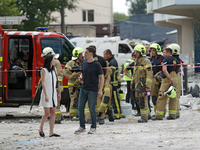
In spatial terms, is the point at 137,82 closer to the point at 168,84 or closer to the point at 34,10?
the point at 168,84

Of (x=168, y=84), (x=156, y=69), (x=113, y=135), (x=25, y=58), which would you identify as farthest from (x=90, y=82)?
(x=25, y=58)

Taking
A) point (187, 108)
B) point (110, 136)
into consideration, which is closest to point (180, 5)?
point (187, 108)

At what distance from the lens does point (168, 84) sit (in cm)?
1017

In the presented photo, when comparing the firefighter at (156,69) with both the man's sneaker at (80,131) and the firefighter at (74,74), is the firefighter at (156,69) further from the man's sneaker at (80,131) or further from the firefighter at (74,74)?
the man's sneaker at (80,131)

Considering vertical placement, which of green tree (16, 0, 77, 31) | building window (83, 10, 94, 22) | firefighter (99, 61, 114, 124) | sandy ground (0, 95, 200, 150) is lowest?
sandy ground (0, 95, 200, 150)

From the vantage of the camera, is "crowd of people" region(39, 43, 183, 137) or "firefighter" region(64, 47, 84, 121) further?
"firefighter" region(64, 47, 84, 121)

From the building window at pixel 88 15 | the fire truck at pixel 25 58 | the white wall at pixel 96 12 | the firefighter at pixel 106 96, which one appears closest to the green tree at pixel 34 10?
the fire truck at pixel 25 58

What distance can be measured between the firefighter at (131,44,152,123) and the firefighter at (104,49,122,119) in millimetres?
515

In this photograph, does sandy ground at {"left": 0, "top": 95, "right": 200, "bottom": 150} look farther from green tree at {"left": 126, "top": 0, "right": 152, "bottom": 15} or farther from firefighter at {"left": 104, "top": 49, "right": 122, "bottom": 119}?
green tree at {"left": 126, "top": 0, "right": 152, "bottom": 15}

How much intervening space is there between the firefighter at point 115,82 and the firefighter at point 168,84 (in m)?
0.99

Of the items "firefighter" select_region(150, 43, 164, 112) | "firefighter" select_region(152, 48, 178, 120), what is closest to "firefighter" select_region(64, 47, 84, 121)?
"firefighter" select_region(150, 43, 164, 112)

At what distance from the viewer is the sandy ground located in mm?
6828

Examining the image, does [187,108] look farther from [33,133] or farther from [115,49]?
[115,49]

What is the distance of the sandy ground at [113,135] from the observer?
6.83 meters
